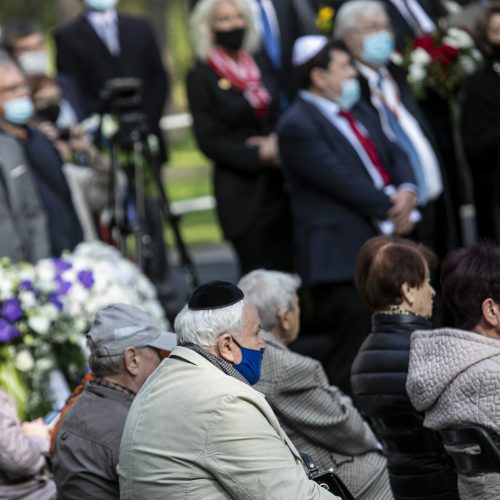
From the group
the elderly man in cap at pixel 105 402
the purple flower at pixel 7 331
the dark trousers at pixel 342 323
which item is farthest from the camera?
the dark trousers at pixel 342 323

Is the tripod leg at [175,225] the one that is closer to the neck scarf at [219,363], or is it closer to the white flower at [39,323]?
the white flower at [39,323]

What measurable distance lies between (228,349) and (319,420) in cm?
96

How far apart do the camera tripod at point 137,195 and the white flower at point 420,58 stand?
1660 millimetres

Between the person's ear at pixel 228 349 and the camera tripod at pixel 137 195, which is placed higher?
the person's ear at pixel 228 349

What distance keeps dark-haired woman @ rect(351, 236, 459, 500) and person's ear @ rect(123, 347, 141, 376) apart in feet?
2.77

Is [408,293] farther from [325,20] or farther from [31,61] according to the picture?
[31,61]

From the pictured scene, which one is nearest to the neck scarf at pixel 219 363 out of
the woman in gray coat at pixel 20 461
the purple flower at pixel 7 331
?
the woman in gray coat at pixel 20 461

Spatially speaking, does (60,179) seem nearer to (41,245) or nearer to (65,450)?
(41,245)

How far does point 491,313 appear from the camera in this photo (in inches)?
196

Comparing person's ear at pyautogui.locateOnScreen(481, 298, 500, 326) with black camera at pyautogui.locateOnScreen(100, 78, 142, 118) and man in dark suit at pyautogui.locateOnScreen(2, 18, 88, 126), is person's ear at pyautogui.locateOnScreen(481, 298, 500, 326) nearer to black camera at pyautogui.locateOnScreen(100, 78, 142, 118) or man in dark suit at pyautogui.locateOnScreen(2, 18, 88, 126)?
black camera at pyautogui.locateOnScreen(100, 78, 142, 118)

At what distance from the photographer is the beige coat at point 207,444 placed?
447cm

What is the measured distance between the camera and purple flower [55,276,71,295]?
23.6ft

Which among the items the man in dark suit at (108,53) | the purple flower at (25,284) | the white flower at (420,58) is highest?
the purple flower at (25,284)

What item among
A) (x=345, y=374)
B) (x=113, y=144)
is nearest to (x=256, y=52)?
(x=113, y=144)
